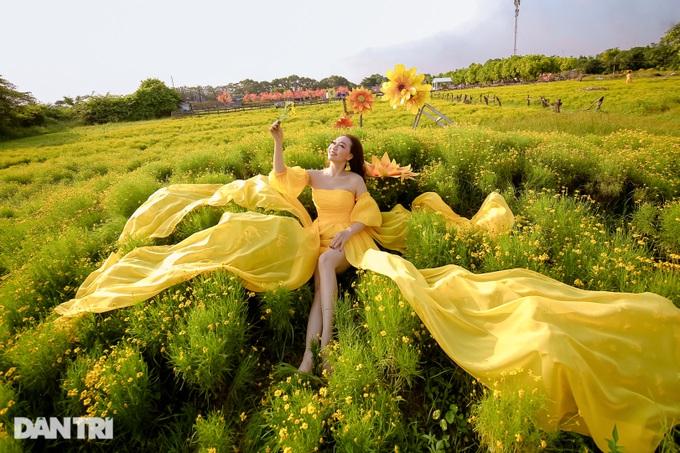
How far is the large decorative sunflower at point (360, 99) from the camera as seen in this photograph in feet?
17.2

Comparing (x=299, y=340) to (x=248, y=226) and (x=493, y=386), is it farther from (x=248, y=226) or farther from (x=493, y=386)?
(x=493, y=386)

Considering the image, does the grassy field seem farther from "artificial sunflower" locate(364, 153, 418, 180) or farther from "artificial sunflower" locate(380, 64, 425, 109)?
"artificial sunflower" locate(380, 64, 425, 109)

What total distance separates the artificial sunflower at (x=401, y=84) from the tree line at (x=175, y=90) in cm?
71

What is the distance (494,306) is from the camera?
2443 millimetres

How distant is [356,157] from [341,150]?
0.90ft

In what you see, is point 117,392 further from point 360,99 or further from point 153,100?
point 153,100

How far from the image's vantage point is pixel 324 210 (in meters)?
3.94

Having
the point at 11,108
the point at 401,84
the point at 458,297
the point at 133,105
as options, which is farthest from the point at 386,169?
the point at 133,105

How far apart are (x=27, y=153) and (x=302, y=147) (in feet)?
56.5

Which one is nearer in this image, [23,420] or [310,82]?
[23,420]

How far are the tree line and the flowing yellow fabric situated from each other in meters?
2.89

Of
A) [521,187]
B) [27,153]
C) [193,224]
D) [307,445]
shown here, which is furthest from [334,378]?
[27,153]

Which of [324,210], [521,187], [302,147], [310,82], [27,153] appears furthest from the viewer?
[310,82]

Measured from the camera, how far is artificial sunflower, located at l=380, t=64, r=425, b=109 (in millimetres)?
4680
